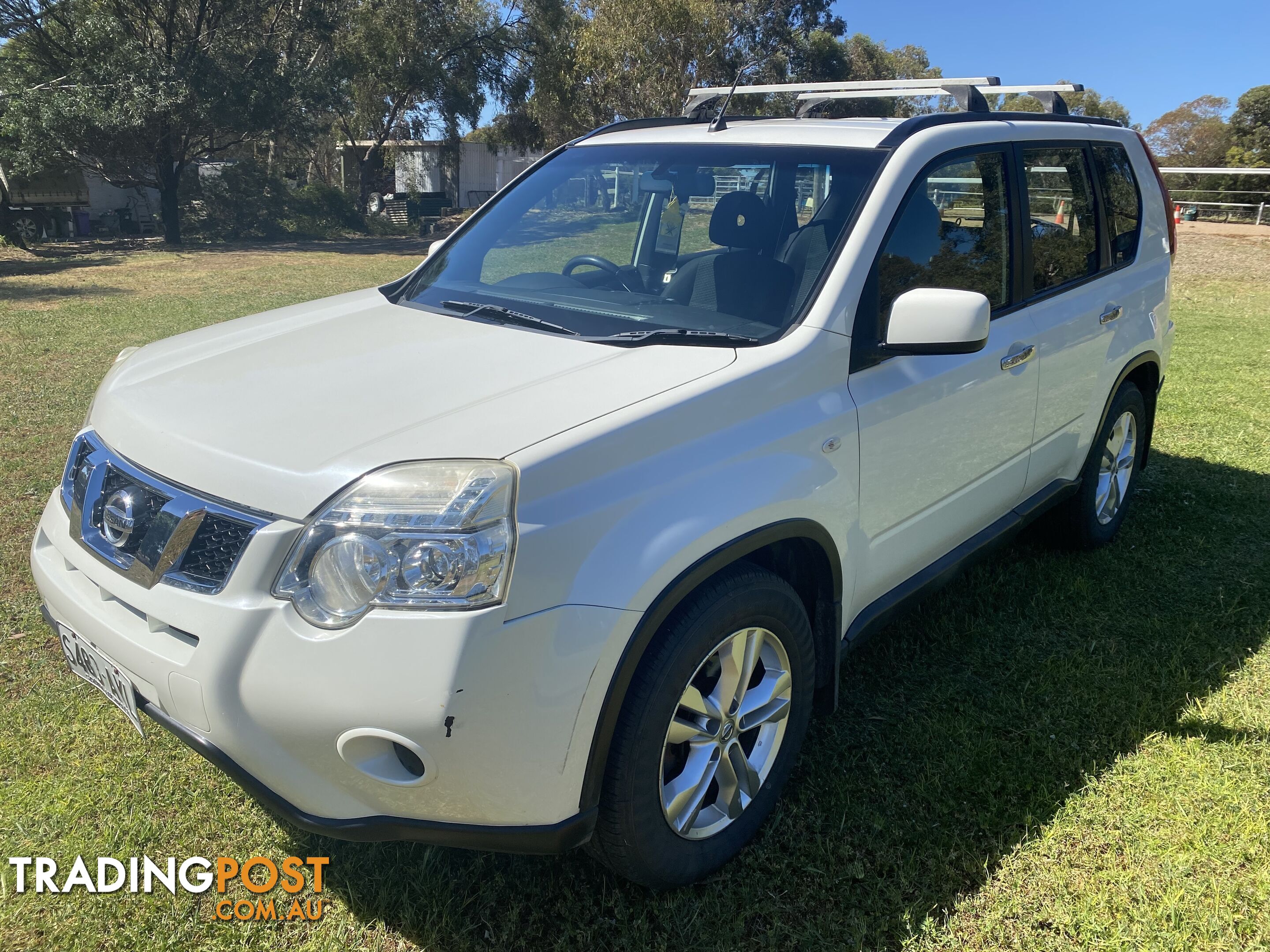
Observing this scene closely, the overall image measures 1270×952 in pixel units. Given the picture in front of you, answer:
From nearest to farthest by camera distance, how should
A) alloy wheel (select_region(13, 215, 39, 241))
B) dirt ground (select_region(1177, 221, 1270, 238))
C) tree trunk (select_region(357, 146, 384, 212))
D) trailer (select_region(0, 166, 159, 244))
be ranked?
1. alloy wheel (select_region(13, 215, 39, 241))
2. dirt ground (select_region(1177, 221, 1270, 238))
3. trailer (select_region(0, 166, 159, 244))
4. tree trunk (select_region(357, 146, 384, 212))

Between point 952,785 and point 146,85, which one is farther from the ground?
point 146,85

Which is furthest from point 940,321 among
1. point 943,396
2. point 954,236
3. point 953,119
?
point 953,119

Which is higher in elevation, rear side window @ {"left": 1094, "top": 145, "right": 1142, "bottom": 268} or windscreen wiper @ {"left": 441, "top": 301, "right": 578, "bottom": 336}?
rear side window @ {"left": 1094, "top": 145, "right": 1142, "bottom": 268}

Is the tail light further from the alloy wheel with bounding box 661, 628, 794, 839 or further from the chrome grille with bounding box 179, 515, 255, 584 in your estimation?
the chrome grille with bounding box 179, 515, 255, 584

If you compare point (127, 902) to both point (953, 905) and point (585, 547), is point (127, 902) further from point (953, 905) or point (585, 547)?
point (953, 905)

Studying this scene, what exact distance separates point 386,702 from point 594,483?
61cm

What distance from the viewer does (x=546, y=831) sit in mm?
2020

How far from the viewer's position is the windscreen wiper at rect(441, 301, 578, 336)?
9.05ft

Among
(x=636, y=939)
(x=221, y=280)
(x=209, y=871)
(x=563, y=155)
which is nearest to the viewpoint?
(x=636, y=939)

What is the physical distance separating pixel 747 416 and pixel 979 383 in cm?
118

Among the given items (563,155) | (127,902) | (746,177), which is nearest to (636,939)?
(127,902)

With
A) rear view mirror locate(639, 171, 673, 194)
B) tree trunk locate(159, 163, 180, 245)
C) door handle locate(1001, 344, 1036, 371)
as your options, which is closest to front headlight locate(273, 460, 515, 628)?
rear view mirror locate(639, 171, 673, 194)

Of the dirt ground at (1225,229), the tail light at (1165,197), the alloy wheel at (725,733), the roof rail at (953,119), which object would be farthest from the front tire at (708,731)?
the dirt ground at (1225,229)

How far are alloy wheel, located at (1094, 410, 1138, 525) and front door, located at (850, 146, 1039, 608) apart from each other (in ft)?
3.52
